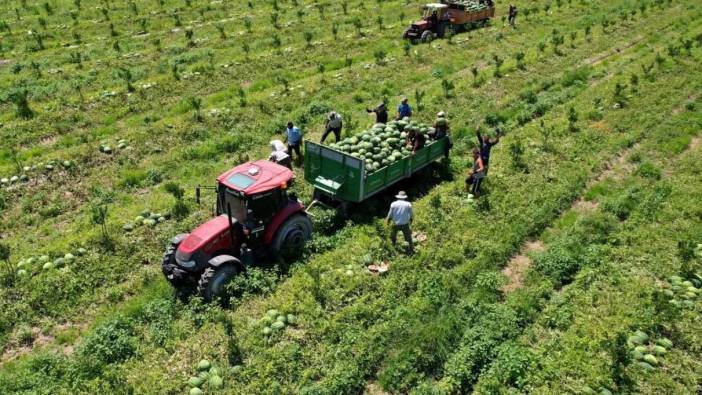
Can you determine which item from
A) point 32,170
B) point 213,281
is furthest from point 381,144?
point 32,170

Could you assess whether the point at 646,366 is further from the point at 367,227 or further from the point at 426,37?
the point at 426,37

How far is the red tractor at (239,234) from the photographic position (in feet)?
37.0

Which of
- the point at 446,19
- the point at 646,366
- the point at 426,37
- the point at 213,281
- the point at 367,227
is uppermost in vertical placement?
the point at 446,19

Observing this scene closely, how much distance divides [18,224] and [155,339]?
272 inches

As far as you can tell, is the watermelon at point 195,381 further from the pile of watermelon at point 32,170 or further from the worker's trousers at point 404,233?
the pile of watermelon at point 32,170

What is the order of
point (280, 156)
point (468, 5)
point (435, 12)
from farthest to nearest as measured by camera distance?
point (468, 5), point (435, 12), point (280, 156)

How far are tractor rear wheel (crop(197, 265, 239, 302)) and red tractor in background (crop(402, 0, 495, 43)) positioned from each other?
866 inches

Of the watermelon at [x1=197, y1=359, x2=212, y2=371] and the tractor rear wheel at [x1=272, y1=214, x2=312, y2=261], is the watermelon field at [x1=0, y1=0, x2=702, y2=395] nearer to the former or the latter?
the watermelon at [x1=197, y1=359, x2=212, y2=371]

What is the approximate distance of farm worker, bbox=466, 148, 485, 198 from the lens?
1504 cm

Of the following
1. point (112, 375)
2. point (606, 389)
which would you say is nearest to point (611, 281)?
point (606, 389)

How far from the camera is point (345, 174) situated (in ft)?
46.1

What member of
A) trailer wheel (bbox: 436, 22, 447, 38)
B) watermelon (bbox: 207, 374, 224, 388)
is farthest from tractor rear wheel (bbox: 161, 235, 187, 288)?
trailer wheel (bbox: 436, 22, 447, 38)

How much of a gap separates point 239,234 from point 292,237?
1.34 metres

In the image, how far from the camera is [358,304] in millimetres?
11258
